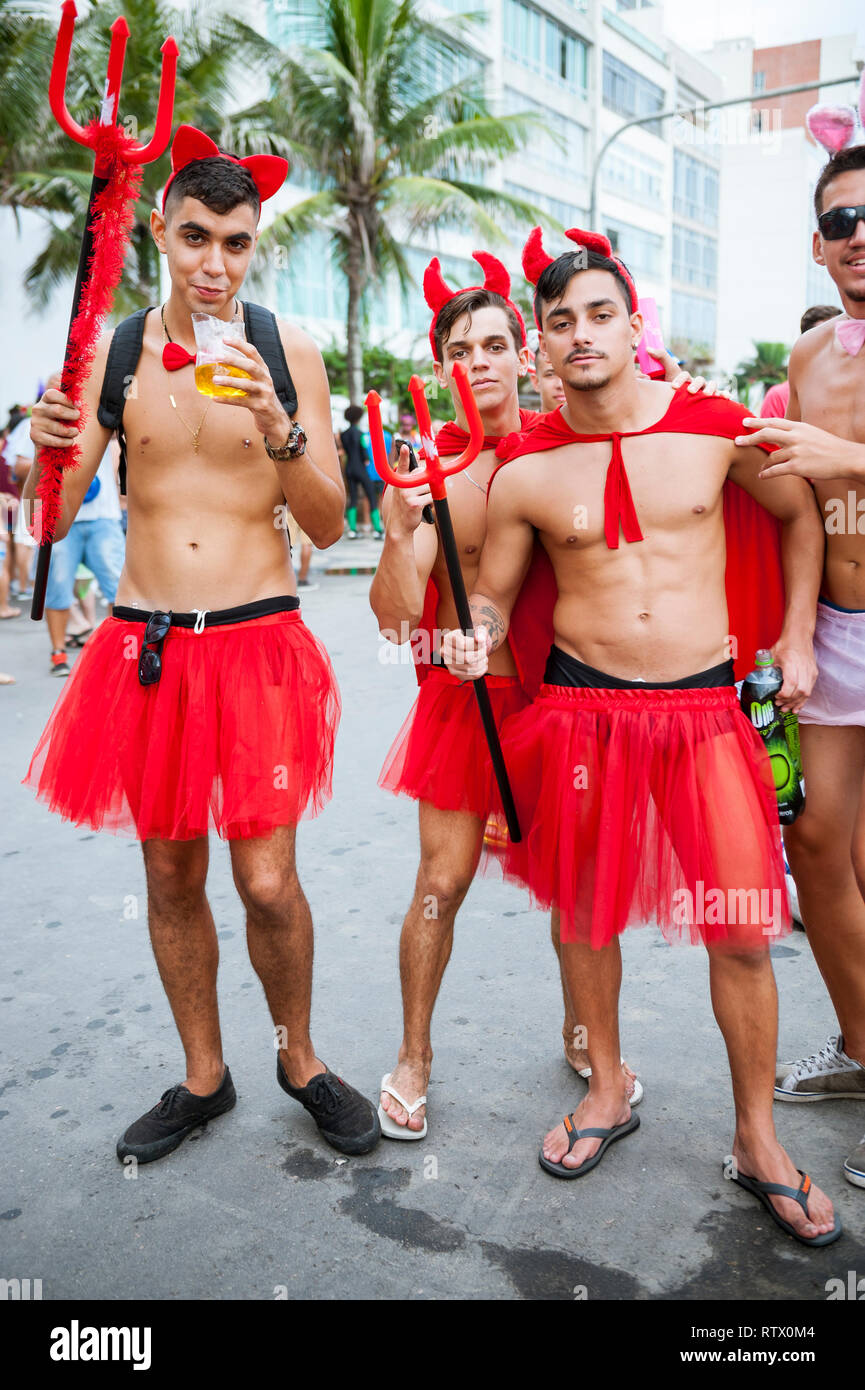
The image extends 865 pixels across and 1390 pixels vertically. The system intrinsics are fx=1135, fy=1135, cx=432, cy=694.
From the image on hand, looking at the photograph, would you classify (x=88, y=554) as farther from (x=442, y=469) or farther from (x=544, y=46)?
(x=544, y=46)

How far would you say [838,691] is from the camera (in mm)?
2904

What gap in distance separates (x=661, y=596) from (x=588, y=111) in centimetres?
4288

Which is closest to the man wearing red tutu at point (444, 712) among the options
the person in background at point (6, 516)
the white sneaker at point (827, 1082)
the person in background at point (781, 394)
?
the white sneaker at point (827, 1082)

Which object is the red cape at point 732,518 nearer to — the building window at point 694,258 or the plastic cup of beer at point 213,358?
the plastic cup of beer at point 213,358

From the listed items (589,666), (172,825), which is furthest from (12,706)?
(589,666)

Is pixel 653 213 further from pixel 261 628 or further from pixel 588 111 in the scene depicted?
pixel 261 628

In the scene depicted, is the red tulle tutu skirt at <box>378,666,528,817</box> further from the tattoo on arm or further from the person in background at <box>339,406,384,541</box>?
the person in background at <box>339,406,384,541</box>

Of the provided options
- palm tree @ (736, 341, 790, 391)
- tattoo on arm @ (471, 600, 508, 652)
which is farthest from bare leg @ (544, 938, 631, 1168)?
palm tree @ (736, 341, 790, 391)

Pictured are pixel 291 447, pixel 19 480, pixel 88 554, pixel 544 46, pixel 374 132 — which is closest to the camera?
pixel 291 447

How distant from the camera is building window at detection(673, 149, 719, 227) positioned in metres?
49.7

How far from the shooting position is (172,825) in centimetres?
281

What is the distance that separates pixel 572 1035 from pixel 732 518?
1.52 meters

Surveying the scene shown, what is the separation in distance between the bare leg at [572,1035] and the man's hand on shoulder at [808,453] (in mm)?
1282

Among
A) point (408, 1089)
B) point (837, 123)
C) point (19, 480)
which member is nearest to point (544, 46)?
point (19, 480)
